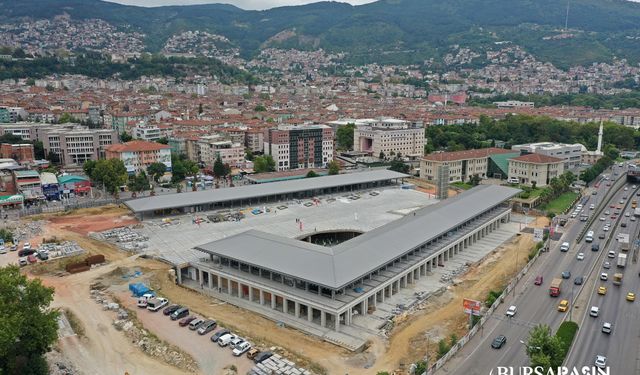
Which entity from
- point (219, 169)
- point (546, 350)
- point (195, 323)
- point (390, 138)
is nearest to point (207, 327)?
point (195, 323)

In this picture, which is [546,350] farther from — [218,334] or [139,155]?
[139,155]

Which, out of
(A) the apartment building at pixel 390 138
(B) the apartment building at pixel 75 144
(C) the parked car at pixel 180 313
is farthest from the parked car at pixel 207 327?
(A) the apartment building at pixel 390 138

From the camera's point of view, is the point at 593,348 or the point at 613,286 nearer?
the point at 593,348

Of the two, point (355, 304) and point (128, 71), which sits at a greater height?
point (128, 71)

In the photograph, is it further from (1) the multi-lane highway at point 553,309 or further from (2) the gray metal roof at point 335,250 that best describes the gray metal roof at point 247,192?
(1) the multi-lane highway at point 553,309

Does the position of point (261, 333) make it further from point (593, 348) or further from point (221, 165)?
point (221, 165)

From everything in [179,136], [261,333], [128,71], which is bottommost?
[261,333]

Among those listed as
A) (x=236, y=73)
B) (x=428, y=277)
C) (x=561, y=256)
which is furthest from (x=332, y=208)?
(x=236, y=73)
